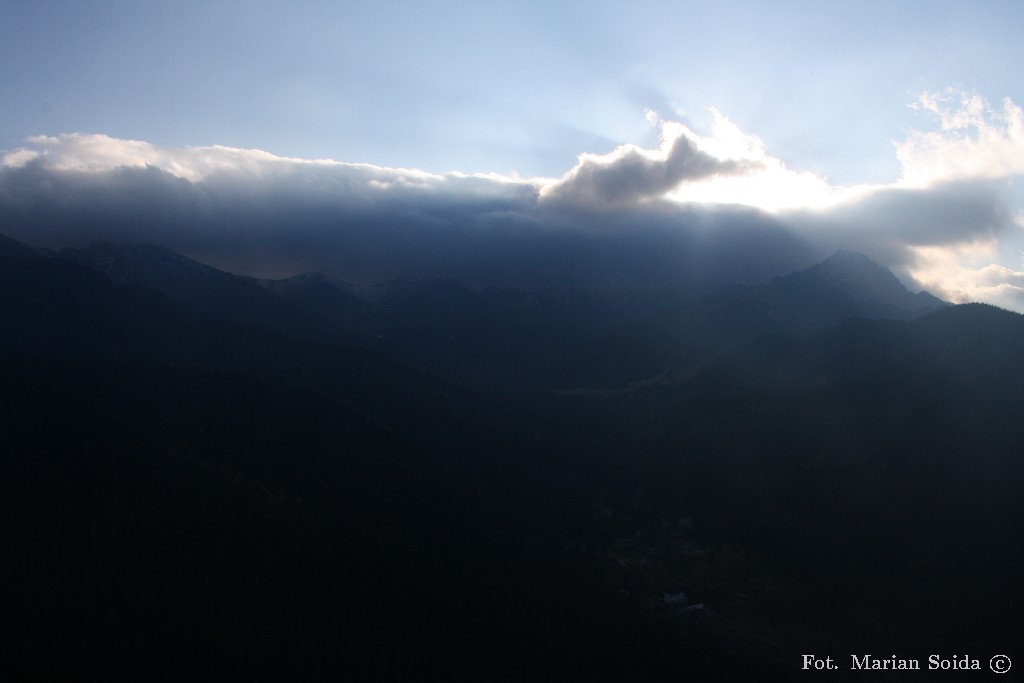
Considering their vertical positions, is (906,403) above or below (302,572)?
above

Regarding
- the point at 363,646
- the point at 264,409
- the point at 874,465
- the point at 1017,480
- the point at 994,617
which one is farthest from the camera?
the point at 264,409

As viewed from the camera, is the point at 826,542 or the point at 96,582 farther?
the point at 826,542

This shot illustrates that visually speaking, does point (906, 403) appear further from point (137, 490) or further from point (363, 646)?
point (137, 490)

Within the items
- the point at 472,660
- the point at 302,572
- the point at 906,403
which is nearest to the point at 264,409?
the point at 302,572

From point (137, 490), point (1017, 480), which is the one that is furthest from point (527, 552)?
point (1017, 480)

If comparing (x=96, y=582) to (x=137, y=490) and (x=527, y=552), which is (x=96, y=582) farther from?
(x=527, y=552)

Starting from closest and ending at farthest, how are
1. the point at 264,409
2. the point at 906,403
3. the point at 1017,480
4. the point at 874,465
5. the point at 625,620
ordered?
the point at 625,620 < the point at 1017,480 < the point at 874,465 < the point at 264,409 < the point at 906,403

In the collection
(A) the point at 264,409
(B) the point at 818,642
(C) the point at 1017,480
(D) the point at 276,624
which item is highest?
(A) the point at 264,409

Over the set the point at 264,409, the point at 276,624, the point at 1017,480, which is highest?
the point at 264,409

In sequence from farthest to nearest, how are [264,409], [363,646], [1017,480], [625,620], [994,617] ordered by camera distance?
1. [264,409]
2. [1017,480]
3. [625,620]
4. [994,617]
5. [363,646]
